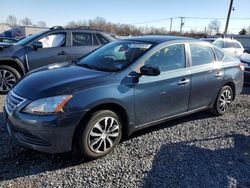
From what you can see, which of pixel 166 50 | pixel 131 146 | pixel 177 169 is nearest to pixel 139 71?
pixel 166 50

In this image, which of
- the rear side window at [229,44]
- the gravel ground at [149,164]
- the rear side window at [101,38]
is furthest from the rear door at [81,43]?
the rear side window at [229,44]

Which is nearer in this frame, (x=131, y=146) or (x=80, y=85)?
(x=80, y=85)

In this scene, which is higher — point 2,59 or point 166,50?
point 166,50

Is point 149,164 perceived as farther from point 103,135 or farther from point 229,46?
point 229,46

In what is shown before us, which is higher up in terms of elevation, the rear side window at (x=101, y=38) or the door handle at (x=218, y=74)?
the rear side window at (x=101, y=38)

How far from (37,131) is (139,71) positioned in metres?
1.62

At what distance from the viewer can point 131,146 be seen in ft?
13.1

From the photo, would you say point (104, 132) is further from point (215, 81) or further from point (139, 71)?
point (215, 81)

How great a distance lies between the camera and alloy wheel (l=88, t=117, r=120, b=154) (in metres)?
3.45

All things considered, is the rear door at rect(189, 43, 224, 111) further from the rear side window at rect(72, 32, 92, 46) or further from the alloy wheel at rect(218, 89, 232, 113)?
the rear side window at rect(72, 32, 92, 46)

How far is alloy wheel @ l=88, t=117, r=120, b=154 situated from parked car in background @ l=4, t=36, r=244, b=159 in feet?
0.04

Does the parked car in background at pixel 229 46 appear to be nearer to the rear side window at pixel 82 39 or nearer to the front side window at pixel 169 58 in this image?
the rear side window at pixel 82 39

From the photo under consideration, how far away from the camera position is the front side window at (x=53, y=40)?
6.93 metres

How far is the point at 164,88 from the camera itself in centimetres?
408
